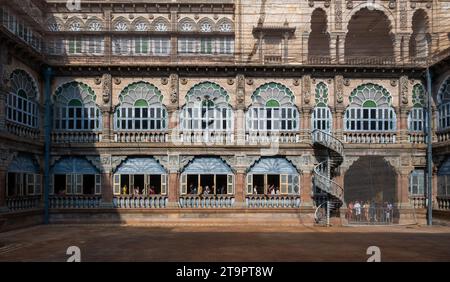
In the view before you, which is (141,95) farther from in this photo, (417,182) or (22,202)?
(417,182)

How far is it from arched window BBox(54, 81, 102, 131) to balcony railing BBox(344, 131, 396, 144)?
15792 millimetres

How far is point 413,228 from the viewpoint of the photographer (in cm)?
2480

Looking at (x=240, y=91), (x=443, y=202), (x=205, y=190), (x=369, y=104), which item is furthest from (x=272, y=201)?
(x=443, y=202)

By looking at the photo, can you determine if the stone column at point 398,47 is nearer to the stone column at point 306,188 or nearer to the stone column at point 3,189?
the stone column at point 306,188

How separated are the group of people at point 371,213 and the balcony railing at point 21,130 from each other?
793 inches

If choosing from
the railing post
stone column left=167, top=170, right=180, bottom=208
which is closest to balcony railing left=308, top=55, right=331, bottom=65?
stone column left=167, top=170, right=180, bottom=208

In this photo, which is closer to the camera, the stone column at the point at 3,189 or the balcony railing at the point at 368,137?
the stone column at the point at 3,189

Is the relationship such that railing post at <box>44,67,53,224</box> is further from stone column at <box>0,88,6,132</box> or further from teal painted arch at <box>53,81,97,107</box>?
stone column at <box>0,88,6,132</box>

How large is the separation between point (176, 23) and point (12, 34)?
10.5 metres

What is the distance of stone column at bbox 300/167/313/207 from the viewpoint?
2700 cm

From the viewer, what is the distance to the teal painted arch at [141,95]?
27.5 metres

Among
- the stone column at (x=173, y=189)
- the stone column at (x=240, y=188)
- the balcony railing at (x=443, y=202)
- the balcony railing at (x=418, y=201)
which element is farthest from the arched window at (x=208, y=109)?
the balcony railing at (x=443, y=202)

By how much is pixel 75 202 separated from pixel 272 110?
538 inches
